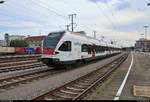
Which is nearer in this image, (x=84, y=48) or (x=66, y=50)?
(x=66, y=50)

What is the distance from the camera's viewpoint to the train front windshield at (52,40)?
24266 millimetres

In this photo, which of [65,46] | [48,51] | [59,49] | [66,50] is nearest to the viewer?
[59,49]

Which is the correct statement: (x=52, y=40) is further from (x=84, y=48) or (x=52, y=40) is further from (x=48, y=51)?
(x=84, y=48)

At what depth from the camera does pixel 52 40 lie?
24.6 m

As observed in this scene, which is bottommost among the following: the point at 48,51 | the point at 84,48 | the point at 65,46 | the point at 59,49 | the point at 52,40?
the point at 48,51

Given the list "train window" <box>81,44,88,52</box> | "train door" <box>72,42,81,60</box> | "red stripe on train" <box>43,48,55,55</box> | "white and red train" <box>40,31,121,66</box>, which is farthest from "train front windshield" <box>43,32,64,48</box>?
"train window" <box>81,44,88,52</box>

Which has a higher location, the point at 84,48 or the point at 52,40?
the point at 52,40

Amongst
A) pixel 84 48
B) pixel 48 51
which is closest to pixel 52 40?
pixel 48 51

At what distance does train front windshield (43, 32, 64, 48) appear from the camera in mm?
24266

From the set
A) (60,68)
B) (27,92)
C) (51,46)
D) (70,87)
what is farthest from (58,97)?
(60,68)

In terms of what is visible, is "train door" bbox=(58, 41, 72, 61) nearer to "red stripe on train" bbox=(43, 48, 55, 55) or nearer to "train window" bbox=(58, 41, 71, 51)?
"train window" bbox=(58, 41, 71, 51)

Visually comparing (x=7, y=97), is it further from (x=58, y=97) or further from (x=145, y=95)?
(x=145, y=95)

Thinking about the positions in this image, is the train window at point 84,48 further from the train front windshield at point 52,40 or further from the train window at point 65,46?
the train front windshield at point 52,40

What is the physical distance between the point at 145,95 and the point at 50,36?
14235 mm
